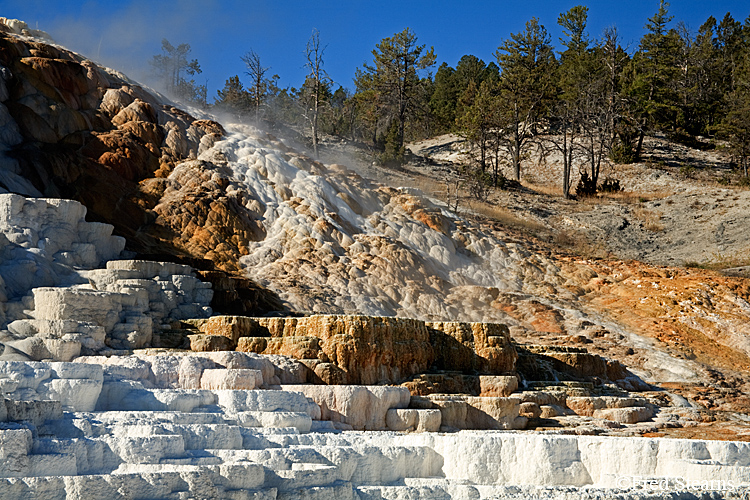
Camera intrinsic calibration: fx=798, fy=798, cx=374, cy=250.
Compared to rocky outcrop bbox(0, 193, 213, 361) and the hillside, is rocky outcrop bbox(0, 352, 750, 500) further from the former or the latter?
the hillside

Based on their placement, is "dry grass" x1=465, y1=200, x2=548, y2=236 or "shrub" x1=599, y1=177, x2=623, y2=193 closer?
"dry grass" x1=465, y1=200, x2=548, y2=236

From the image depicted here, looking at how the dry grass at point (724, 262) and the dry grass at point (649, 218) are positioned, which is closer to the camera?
the dry grass at point (724, 262)

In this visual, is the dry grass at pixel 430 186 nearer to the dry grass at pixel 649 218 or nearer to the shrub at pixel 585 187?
the shrub at pixel 585 187

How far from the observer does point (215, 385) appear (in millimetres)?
10867

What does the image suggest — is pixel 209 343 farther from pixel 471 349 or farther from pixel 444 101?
pixel 444 101

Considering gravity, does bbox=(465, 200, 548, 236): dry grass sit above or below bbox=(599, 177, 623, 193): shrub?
below

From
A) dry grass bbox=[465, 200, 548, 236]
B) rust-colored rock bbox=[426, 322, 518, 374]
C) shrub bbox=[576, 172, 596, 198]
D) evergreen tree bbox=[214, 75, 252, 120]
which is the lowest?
rust-colored rock bbox=[426, 322, 518, 374]

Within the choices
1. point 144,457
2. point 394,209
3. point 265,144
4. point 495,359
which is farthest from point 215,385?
point 265,144

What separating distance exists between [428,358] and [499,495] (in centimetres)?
785

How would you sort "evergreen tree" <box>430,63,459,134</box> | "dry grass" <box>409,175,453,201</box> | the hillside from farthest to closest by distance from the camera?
"evergreen tree" <box>430,63,459,134</box> → "dry grass" <box>409,175,453,201</box> → the hillside

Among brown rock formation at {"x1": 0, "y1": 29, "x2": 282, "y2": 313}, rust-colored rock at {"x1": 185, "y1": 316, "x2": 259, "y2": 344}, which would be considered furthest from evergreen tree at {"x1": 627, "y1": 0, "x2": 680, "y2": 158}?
rust-colored rock at {"x1": 185, "y1": 316, "x2": 259, "y2": 344}

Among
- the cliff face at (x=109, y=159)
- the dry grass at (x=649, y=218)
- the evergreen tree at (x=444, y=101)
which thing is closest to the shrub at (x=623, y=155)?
the dry grass at (x=649, y=218)

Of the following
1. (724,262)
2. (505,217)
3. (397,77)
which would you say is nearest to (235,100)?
(397,77)

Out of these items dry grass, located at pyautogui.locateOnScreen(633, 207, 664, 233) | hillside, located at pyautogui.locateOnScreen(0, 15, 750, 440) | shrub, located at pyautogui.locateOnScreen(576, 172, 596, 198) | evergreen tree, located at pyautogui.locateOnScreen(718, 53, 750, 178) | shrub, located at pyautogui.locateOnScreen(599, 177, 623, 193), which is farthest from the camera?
evergreen tree, located at pyautogui.locateOnScreen(718, 53, 750, 178)
